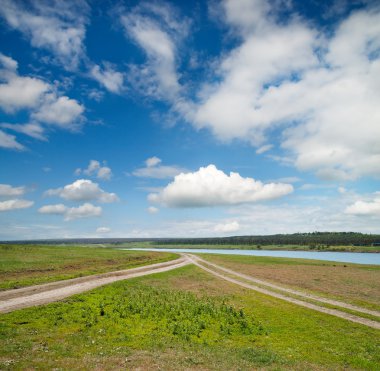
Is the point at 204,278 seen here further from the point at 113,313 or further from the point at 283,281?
the point at 113,313

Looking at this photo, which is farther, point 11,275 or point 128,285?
point 11,275

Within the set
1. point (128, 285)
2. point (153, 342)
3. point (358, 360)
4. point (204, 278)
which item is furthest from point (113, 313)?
point (204, 278)

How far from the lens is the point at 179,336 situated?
62.7 ft

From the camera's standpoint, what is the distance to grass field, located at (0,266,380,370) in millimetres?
14929

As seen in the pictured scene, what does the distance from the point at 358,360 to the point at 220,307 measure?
12953 millimetres

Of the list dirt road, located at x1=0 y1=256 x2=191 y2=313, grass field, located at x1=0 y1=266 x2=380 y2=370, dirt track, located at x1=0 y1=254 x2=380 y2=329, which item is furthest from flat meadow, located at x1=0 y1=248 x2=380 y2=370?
dirt road, located at x1=0 y1=256 x2=191 y2=313

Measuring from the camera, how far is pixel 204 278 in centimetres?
4700

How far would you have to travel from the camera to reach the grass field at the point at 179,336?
588 inches

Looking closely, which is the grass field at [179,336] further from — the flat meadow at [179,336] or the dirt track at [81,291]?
the dirt track at [81,291]

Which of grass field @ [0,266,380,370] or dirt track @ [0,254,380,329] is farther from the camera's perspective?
dirt track @ [0,254,380,329]

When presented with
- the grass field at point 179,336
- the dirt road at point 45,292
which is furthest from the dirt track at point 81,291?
the grass field at point 179,336

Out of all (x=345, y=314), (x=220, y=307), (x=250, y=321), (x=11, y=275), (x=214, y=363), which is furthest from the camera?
(x=11, y=275)

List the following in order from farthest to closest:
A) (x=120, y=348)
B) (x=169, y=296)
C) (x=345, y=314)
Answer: (x=169, y=296), (x=345, y=314), (x=120, y=348)

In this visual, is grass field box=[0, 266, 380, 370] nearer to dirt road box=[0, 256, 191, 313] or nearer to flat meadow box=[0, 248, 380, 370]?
flat meadow box=[0, 248, 380, 370]
